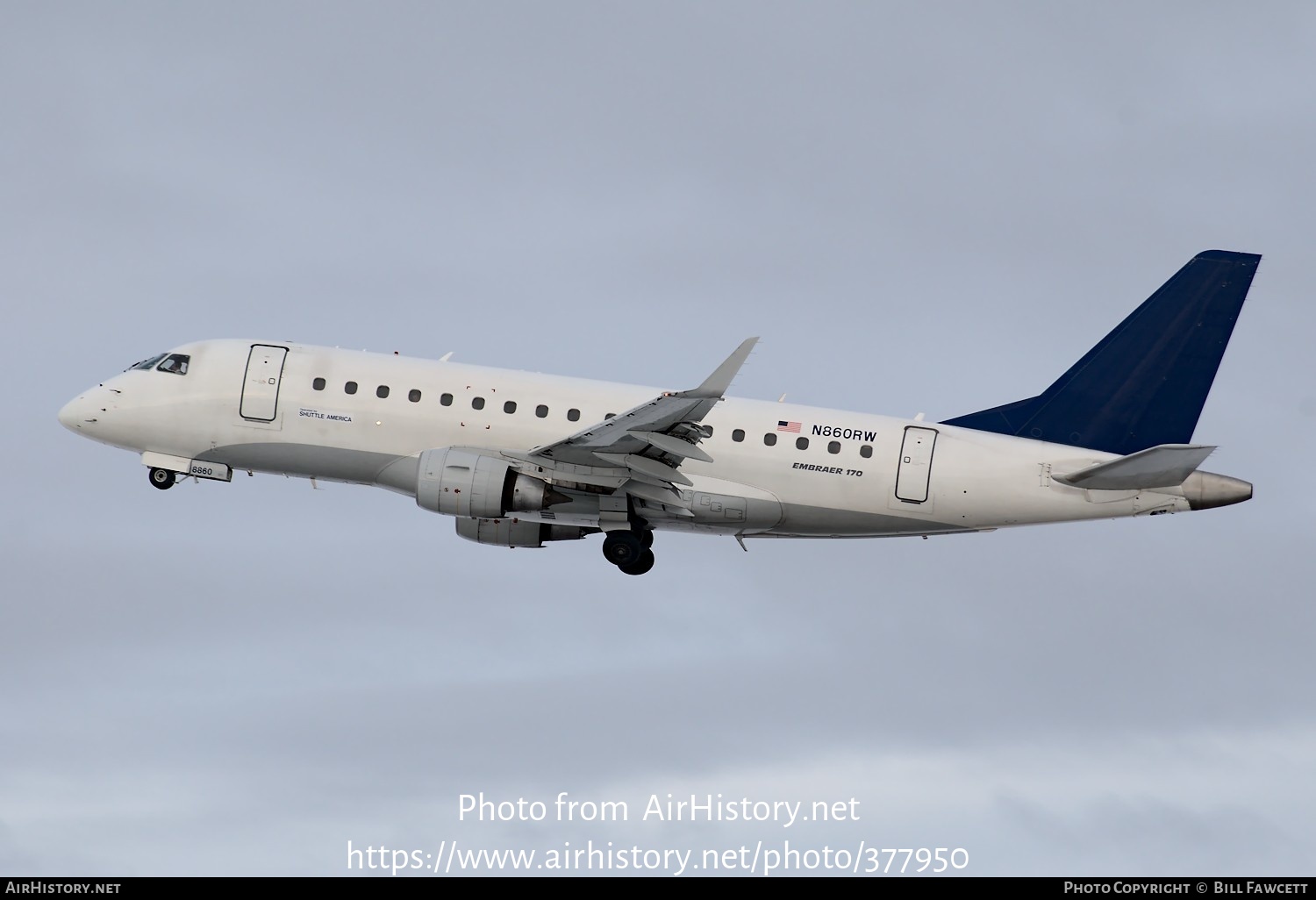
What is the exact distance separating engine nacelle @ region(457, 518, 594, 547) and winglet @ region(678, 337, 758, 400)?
9.38 m

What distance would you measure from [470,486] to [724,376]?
8049mm

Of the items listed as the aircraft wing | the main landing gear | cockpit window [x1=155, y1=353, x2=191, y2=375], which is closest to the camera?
the aircraft wing

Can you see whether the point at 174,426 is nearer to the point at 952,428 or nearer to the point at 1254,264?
the point at 952,428

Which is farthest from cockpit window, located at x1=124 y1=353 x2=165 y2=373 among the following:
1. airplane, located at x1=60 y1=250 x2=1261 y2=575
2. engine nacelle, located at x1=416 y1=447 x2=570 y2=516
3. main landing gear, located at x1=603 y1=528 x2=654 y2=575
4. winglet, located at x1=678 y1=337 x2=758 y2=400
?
winglet, located at x1=678 y1=337 x2=758 y2=400

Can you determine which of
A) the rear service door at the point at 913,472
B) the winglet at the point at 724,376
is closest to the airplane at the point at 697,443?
the rear service door at the point at 913,472

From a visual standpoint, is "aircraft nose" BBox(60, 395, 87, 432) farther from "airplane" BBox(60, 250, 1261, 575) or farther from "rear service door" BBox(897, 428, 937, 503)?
"rear service door" BBox(897, 428, 937, 503)

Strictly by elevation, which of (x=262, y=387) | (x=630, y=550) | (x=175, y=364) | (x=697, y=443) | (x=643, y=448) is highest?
(x=175, y=364)

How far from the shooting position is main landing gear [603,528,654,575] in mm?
44438

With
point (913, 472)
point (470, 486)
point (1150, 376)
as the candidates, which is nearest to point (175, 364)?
point (470, 486)

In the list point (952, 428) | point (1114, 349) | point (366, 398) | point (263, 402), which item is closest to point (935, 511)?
point (952, 428)

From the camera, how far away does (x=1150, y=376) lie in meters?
44.9

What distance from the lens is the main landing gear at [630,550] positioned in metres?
44.4

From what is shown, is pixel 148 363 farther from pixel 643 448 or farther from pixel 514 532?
pixel 643 448

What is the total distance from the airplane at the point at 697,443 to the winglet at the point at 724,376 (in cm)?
336
